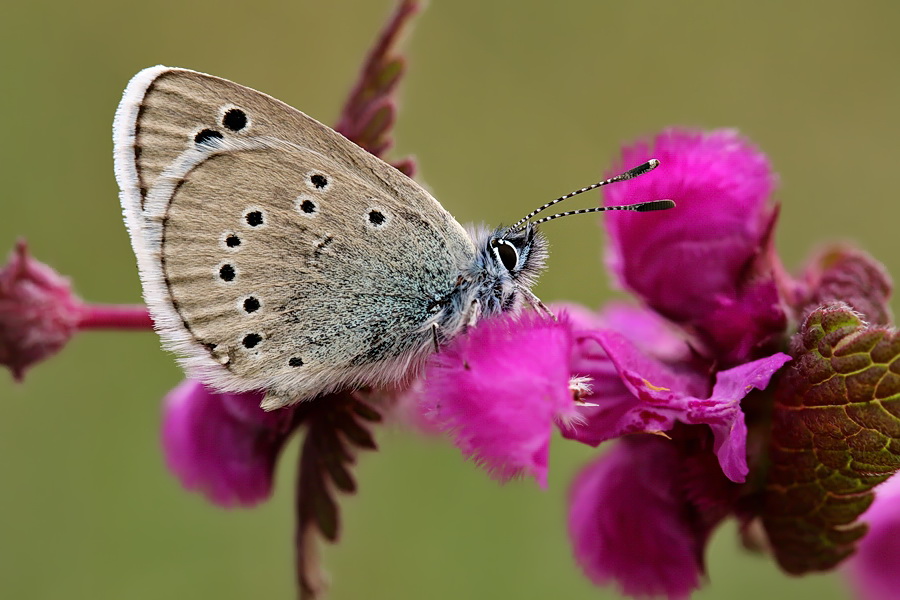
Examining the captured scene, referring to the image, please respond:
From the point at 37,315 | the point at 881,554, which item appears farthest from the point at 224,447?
the point at 881,554

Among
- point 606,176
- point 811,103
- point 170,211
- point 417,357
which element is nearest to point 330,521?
point 417,357

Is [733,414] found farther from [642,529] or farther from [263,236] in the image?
[263,236]

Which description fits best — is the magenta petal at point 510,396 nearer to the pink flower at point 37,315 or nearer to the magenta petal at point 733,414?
the magenta petal at point 733,414

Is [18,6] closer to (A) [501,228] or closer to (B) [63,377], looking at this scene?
(B) [63,377]

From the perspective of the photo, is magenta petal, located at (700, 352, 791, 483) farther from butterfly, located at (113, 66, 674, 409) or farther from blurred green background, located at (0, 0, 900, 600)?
blurred green background, located at (0, 0, 900, 600)

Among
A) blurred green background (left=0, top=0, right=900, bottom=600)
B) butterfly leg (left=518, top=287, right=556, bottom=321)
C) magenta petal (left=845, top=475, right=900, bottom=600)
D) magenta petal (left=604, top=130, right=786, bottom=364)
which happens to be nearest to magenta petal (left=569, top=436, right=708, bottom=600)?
magenta petal (left=604, top=130, right=786, bottom=364)
